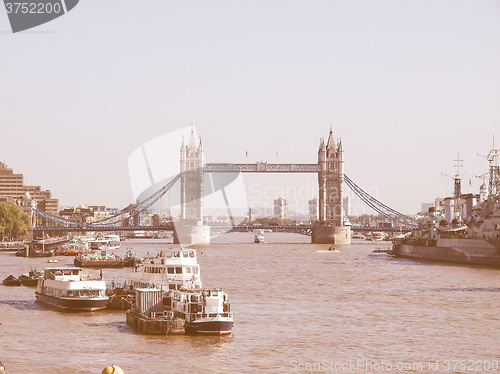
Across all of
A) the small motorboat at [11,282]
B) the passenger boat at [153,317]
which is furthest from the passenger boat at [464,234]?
the passenger boat at [153,317]

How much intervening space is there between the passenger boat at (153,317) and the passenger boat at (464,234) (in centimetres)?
6240

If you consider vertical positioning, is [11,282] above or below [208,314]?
below

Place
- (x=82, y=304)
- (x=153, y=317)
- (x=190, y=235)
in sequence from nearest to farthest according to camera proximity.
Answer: (x=153, y=317) < (x=82, y=304) < (x=190, y=235)

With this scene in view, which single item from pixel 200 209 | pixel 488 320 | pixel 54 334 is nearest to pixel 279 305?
pixel 488 320

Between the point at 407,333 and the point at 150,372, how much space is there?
50.8 ft

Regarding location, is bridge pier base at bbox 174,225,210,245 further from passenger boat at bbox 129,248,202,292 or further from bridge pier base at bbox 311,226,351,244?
passenger boat at bbox 129,248,202,292

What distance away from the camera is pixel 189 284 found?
4600 cm

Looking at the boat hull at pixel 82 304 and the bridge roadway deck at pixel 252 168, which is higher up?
the bridge roadway deck at pixel 252 168

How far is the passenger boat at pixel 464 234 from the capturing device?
99188 millimetres

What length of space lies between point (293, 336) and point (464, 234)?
2853 inches

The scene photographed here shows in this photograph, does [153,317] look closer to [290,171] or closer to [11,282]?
[11,282]

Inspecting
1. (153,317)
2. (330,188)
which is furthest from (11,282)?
(330,188)

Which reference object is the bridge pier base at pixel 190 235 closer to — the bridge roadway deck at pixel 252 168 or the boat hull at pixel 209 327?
the bridge roadway deck at pixel 252 168

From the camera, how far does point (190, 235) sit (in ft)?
582
